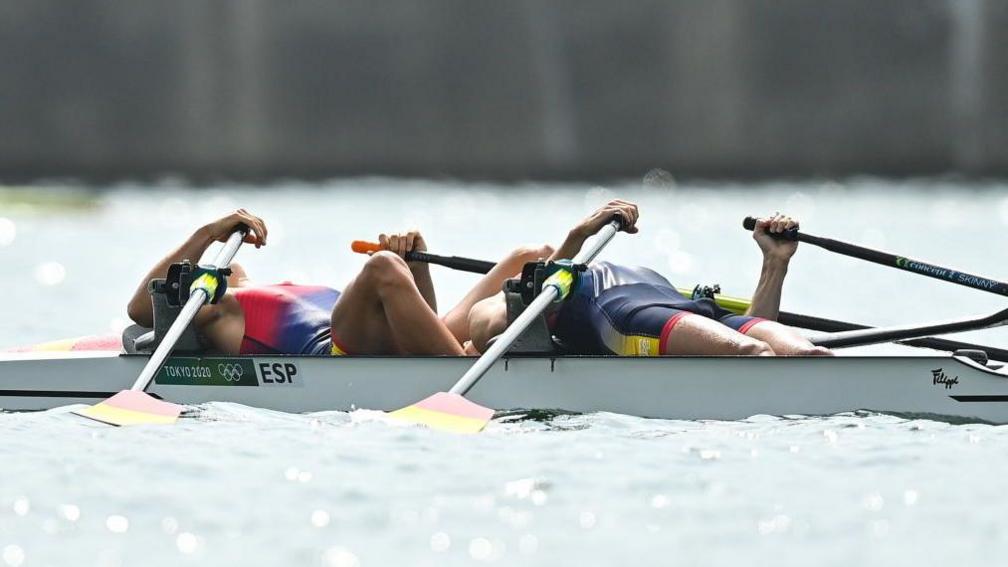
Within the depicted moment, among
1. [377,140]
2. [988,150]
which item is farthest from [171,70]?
[988,150]

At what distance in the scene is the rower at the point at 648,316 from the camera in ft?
24.6

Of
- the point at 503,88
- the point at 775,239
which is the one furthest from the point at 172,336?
the point at 503,88

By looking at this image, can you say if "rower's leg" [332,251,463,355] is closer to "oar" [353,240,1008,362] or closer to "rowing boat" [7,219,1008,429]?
"rowing boat" [7,219,1008,429]

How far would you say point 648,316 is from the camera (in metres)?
7.61

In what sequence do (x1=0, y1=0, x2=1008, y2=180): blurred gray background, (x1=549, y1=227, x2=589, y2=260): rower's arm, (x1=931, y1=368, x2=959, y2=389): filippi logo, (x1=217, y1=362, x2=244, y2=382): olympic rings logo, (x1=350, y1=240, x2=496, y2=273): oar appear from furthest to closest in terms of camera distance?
(x1=0, y1=0, x2=1008, y2=180): blurred gray background, (x1=350, y1=240, x2=496, y2=273): oar, (x1=549, y1=227, x2=589, y2=260): rower's arm, (x1=217, y1=362, x2=244, y2=382): olympic rings logo, (x1=931, y1=368, x2=959, y2=389): filippi logo

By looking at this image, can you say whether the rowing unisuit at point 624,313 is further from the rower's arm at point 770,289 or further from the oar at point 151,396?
the oar at point 151,396

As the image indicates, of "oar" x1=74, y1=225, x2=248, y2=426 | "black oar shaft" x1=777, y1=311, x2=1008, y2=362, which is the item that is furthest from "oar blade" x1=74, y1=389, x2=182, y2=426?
"black oar shaft" x1=777, y1=311, x2=1008, y2=362

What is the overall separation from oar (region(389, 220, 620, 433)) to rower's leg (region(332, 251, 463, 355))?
31 cm

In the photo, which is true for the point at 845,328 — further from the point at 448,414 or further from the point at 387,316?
the point at 387,316

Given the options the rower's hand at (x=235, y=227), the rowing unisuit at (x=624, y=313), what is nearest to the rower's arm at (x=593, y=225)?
the rowing unisuit at (x=624, y=313)

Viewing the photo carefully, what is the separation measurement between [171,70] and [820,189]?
1970cm

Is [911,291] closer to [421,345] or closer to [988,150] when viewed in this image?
[421,345]

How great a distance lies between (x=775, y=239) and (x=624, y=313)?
106 centimetres

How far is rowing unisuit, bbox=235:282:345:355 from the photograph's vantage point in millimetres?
8133
